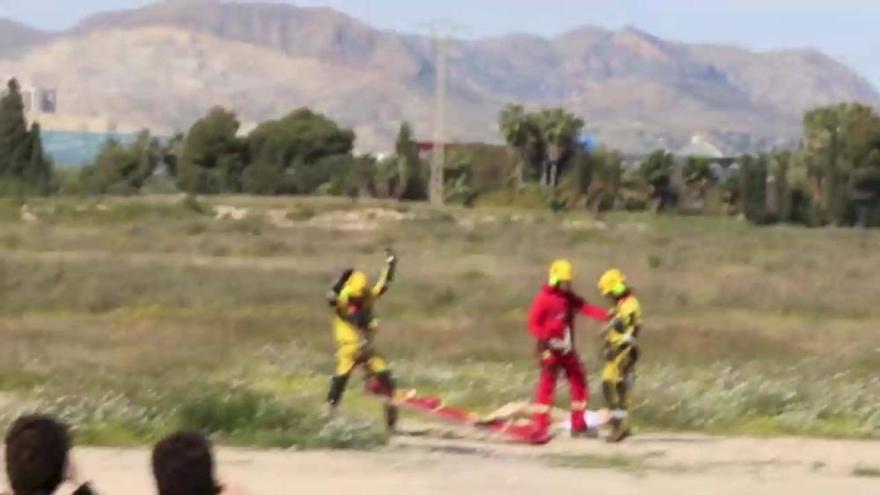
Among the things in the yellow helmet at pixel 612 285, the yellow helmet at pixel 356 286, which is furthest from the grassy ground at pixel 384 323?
the yellow helmet at pixel 612 285

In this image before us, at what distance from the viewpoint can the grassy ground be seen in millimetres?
18469

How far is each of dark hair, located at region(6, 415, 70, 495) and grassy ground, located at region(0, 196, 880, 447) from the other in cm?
1082

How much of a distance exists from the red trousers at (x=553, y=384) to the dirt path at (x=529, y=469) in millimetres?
281

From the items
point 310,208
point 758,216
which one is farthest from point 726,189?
point 310,208

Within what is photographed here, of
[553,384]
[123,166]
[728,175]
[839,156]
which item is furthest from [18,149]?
[553,384]

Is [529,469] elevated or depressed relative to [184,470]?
depressed

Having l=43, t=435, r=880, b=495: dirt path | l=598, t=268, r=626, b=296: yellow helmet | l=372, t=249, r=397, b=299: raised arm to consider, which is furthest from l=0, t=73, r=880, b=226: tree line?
l=43, t=435, r=880, b=495: dirt path

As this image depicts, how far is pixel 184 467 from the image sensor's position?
17.7 feet

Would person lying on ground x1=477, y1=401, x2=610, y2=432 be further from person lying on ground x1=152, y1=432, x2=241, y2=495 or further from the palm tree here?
the palm tree

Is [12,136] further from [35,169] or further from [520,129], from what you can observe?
[520,129]

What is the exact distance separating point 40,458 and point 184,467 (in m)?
0.49

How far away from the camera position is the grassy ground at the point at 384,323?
727 inches

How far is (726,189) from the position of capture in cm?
11194

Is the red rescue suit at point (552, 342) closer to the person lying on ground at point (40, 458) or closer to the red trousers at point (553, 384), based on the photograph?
the red trousers at point (553, 384)
